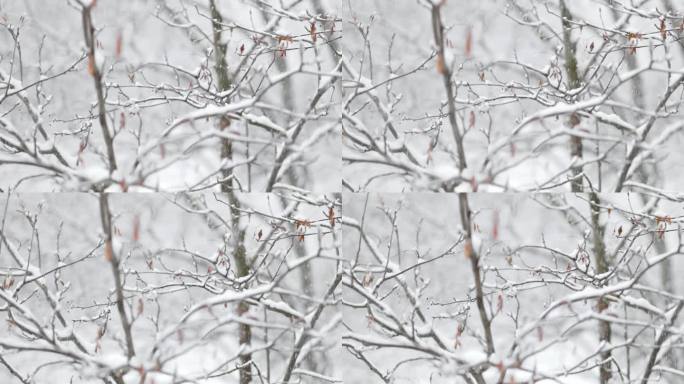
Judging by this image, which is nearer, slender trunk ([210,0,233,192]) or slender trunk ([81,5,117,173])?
Result: slender trunk ([81,5,117,173])

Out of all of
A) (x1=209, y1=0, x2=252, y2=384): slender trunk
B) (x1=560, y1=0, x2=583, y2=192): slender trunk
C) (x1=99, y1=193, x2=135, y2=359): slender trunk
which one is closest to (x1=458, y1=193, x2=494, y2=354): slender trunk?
(x1=560, y1=0, x2=583, y2=192): slender trunk

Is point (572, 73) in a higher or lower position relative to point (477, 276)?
higher

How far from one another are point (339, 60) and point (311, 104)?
18 cm

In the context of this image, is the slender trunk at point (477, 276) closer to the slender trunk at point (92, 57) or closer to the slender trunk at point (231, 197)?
the slender trunk at point (231, 197)

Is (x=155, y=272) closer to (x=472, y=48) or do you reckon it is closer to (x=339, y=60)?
(x=339, y=60)

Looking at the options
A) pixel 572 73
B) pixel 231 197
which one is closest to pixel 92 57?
pixel 231 197

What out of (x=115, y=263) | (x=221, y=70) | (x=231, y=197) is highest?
(x=221, y=70)

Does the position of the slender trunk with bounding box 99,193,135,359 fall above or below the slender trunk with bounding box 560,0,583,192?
below

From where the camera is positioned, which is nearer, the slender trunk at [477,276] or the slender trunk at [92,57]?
the slender trunk at [92,57]

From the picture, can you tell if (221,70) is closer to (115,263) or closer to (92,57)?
(92,57)

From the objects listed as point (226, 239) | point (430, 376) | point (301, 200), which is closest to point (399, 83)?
A: point (301, 200)

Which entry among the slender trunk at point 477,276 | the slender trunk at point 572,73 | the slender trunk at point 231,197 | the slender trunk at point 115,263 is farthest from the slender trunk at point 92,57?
the slender trunk at point 572,73

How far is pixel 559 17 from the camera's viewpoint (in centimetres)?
293

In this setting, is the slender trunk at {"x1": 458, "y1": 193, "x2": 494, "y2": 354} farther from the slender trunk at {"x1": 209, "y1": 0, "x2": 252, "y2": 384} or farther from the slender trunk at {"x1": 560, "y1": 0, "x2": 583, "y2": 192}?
the slender trunk at {"x1": 209, "y1": 0, "x2": 252, "y2": 384}
